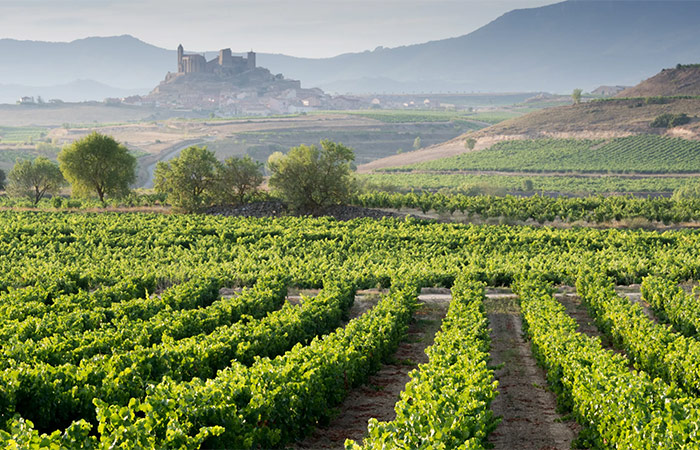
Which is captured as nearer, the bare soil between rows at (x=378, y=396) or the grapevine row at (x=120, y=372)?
the grapevine row at (x=120, y=372)

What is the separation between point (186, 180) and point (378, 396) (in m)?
54.5

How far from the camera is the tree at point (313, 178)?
69.1 metres

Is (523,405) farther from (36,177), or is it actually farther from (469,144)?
(469,144)

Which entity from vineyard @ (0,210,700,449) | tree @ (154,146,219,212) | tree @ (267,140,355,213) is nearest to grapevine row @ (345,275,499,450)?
vineyard @ (0,210,700,449)

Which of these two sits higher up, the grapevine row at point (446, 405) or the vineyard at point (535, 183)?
the grapevine row at point (446, 405)

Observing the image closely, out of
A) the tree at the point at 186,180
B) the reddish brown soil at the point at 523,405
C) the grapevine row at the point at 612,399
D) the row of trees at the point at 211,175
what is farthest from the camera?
the tree at the point at 186,180

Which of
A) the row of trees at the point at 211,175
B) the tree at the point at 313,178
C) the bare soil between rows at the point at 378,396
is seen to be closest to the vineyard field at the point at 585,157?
the row of trees at the point at 211,175

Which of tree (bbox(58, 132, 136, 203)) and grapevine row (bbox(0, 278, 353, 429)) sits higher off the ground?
tree (bbox(58, 132, 136, 203))

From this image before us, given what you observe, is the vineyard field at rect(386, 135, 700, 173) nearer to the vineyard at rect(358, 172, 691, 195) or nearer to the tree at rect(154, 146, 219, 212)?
the vineyard at rect(358, 172, 691, 195)

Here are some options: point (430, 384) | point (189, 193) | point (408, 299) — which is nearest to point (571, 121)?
point (189, 193)

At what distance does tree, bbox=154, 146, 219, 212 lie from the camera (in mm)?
70375

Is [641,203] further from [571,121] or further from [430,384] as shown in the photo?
[571,121]

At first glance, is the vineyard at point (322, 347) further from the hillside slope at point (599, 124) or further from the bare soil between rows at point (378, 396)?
the hillside slope at point (599, 124)

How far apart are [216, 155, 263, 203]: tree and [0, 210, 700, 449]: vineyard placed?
81.7 ft
